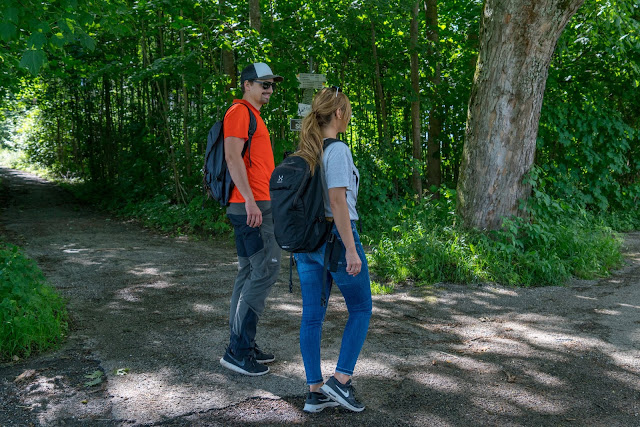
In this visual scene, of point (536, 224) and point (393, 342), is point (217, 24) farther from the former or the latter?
point (393, 342)

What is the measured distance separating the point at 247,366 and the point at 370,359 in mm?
947

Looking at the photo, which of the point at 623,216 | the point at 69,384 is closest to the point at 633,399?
the point at 69,384

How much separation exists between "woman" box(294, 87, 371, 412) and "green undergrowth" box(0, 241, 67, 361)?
240cm

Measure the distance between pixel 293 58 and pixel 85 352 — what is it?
331 inches

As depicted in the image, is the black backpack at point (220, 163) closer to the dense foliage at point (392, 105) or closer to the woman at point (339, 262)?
the woman at point (339, 262)

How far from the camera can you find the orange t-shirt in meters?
3.87

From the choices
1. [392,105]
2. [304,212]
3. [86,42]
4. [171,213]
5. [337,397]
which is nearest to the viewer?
[304,212]

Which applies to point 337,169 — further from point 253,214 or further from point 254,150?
point 254,150

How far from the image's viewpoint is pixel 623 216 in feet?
36.7

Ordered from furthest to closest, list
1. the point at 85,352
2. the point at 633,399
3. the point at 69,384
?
1. the point at 85,352
2. the point at 69,384
3. the point at 633,399

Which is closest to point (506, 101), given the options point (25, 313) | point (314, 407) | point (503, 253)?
point (503, 253)

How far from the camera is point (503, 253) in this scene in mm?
6984

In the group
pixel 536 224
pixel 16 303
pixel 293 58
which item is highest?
pixel 293 58

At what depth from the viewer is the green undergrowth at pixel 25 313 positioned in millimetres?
4324
